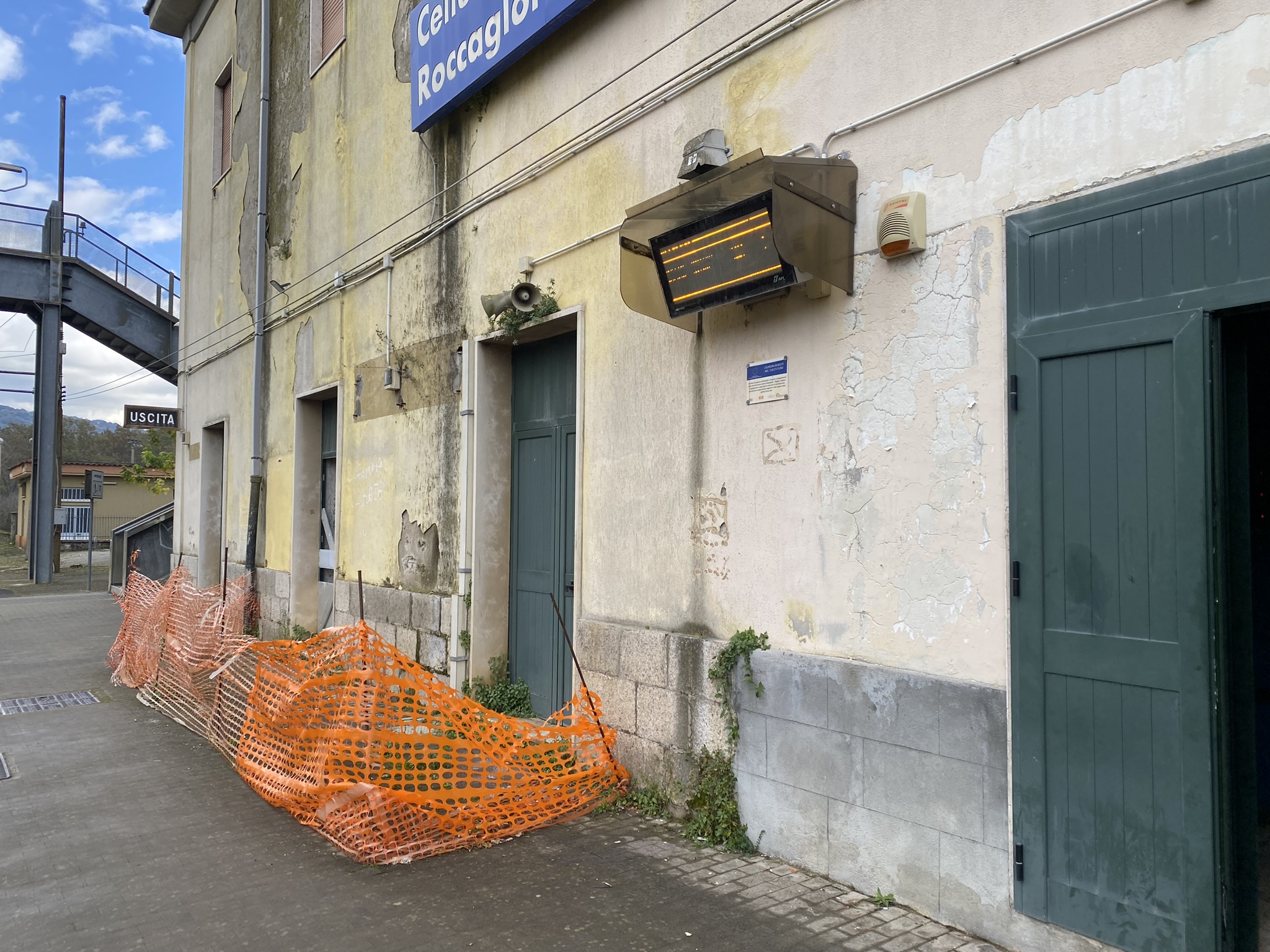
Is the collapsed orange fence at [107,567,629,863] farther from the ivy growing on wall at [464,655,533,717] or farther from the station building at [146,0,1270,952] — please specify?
the ivy growing on wall at [464,655,533,717]

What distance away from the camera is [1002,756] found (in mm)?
3828

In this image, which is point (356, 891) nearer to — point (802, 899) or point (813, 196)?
point (802, 899)

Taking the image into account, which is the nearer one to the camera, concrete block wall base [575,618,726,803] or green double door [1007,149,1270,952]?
green double door [1007,149,1270,952]

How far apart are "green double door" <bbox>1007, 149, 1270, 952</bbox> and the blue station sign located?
425 centimetres

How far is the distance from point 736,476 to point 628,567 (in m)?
1.17

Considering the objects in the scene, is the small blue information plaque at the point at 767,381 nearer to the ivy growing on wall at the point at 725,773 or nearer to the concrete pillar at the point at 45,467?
the ivy growing on wall at the point at 725,773

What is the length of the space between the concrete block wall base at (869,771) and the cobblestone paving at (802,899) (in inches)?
3.1

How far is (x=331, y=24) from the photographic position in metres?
11.1

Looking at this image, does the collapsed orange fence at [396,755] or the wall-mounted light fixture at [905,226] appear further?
the collapsed orange fence at [396,755]

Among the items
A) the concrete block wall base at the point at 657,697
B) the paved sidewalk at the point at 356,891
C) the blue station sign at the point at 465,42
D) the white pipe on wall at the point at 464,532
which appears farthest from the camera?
the white pipe on wall at the point at 464,532

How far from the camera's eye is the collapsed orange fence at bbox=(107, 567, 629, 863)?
504 centimetres

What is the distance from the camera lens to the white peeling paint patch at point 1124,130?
3203 mm

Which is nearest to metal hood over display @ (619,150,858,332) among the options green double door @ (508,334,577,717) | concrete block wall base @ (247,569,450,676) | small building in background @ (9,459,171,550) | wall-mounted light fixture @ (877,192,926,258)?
wall-mounted light fixture @ (877,192,926,258)

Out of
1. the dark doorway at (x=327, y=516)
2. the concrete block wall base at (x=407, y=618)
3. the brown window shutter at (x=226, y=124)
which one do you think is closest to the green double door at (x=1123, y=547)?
the concrete block wall base at (x=407, y=618)
